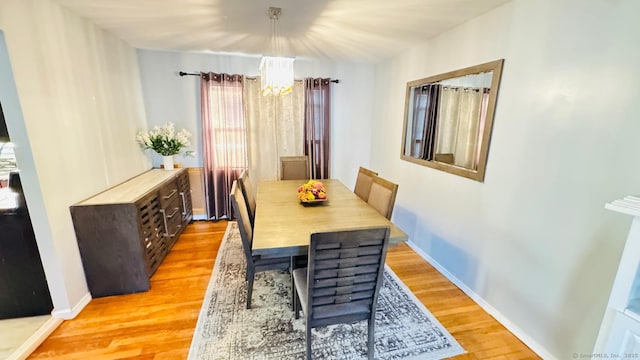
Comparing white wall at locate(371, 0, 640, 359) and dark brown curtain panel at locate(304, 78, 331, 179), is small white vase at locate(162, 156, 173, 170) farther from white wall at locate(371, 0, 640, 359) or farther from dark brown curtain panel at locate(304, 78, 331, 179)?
white wall at locate(371, 0, 640, 359)

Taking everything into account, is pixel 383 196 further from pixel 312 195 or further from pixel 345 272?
pixel 345 272

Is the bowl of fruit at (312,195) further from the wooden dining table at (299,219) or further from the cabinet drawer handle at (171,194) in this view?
the cabinet drawer handle at (171,194)

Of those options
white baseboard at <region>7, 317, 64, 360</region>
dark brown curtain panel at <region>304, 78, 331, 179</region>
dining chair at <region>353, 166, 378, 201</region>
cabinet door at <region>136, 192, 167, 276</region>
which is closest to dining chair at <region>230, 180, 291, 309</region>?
cabinet door at <region>136, 192, 167, 276</region>

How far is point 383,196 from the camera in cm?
229

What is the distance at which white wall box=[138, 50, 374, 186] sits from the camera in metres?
3.54

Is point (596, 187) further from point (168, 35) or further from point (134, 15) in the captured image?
point (168, 35)

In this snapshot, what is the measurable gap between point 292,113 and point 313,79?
0.60m

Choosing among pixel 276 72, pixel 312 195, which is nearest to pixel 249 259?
pixel 312 195

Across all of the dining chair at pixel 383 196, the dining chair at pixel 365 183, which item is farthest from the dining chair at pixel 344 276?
the dining chair at pixel 365 183

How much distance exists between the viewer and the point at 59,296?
1.95m

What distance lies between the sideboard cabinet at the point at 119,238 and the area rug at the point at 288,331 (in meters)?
0.67

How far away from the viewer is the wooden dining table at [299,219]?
1605 mm

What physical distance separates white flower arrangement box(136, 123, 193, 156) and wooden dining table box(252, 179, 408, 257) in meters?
1.50

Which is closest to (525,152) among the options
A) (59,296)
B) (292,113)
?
(292,113)
